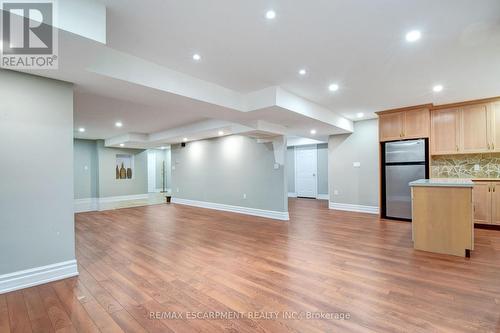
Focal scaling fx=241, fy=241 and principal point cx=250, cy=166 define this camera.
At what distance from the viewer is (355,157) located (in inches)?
267

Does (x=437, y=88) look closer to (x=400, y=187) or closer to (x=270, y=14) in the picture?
(x=400, y=187)

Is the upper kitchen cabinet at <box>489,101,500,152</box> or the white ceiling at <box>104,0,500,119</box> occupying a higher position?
the white ceiling at <box>104,0,500,119</box>

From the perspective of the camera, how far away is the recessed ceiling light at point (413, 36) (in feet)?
7.93

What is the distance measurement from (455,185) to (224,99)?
11.9 ft

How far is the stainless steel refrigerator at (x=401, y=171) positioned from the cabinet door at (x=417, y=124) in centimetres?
14

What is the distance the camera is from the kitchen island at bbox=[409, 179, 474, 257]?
333 centimetres

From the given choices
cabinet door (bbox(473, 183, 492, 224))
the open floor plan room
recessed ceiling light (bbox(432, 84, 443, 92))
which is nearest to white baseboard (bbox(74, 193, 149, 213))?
the open floor plan room

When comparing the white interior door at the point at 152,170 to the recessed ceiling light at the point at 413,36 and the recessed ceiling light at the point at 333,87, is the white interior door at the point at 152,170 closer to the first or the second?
the recessed ceiling light at the point at 333,87

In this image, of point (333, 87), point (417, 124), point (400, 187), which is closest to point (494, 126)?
point (417, 124)

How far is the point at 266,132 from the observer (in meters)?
5.45

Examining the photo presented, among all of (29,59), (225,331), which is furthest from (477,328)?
(29,59)

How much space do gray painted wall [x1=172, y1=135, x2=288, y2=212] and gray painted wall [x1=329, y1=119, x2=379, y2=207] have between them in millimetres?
2054

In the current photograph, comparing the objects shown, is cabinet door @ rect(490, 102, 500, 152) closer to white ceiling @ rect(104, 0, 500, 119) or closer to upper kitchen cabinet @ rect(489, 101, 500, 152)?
upper kitchen cabinet @ rect(489, 101, 500, 152)

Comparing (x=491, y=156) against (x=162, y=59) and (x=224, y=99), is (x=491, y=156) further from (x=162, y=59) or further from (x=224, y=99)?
(x=162, y=59)
